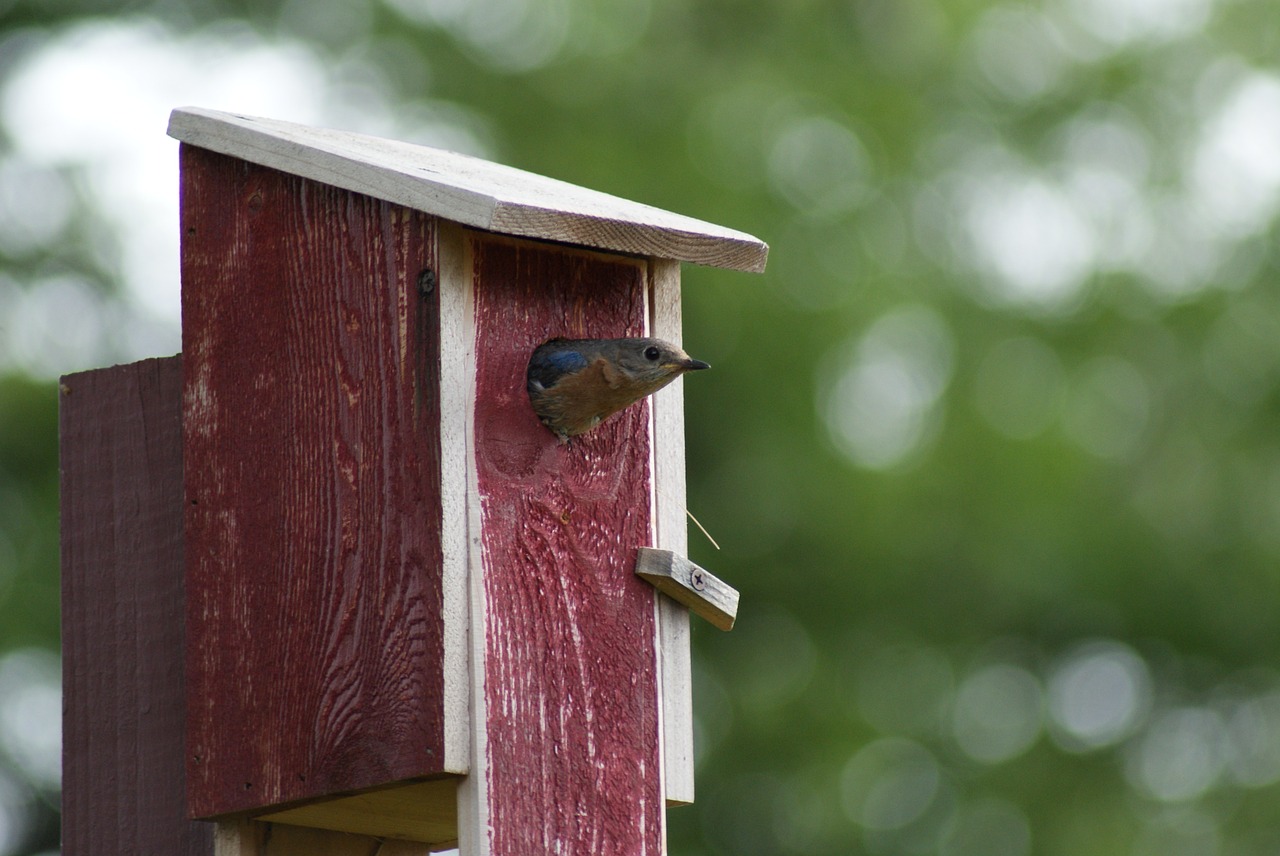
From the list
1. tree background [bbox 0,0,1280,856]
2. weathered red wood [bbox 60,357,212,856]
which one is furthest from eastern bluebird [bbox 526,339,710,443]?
tree background [bbox 0,0,1280,856]

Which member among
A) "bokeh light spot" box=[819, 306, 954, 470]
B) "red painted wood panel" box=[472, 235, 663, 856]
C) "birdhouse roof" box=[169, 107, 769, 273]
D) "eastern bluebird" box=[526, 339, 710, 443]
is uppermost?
"bokeh light spot" box=[819, 306, 954, 470]

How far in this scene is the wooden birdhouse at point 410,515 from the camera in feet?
10.0

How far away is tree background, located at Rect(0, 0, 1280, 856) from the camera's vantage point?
982 centimetres

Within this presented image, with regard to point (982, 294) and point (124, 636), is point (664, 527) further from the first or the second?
point (982, 294)

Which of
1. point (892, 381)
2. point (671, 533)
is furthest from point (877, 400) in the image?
point (671, 533)

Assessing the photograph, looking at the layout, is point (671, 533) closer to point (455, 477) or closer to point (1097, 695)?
point (455, 477)

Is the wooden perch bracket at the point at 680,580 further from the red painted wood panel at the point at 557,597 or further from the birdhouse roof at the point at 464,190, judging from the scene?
the birdhouse roof at the point at 464,190

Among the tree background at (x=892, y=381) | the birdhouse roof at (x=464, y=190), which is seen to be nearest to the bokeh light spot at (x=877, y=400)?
the tree background at (x=892, y=381)

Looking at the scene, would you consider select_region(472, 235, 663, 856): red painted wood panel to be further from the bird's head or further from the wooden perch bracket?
the bird's head

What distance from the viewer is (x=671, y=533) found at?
3.53 m

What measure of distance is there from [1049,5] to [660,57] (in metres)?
2.54

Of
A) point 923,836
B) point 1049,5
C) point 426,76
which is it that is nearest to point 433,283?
point 923,836

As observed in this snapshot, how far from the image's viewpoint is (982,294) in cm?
1080

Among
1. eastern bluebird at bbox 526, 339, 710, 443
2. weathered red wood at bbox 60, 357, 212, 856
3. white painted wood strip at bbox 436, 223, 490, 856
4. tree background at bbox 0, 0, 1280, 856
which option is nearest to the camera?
white painted wood strip at bbox 436, 223, 490, 856
